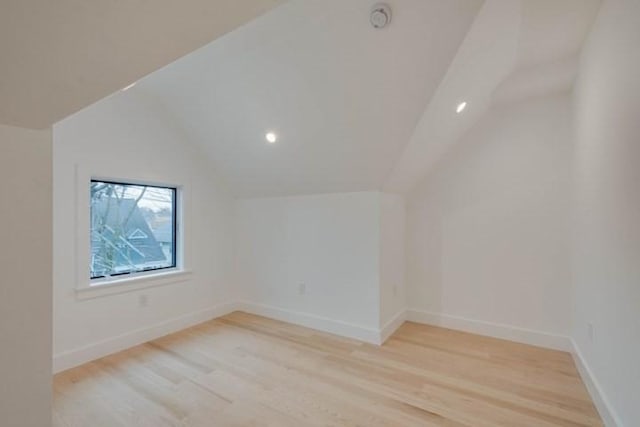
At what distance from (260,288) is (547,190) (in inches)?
131

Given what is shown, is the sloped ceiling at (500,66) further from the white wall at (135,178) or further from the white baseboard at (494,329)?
the white wall at (135,178)

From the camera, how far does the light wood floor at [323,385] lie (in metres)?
1.90

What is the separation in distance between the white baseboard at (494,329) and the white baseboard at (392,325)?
0.13 meters

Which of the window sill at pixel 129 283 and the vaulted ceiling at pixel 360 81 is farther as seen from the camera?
the window sill at pixel 129 283

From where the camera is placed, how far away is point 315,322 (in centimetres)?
341

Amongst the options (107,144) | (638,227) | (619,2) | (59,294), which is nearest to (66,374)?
(59,294)

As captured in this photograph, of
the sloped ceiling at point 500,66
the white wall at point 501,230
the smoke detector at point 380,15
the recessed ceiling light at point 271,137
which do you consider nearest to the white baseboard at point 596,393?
the white wall at point 501,230

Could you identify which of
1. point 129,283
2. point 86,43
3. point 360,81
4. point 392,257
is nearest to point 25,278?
point 86,43

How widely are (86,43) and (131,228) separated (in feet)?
9.20

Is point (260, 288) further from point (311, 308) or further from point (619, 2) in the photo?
point (619, 2)

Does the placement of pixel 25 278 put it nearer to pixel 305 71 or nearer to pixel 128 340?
pixel 305 71

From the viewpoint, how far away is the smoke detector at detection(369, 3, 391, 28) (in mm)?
1710

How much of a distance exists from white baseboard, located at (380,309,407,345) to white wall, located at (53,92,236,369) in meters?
2.03

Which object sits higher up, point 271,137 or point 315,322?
point 271,137
